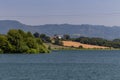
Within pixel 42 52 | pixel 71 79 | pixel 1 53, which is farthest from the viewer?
pixel 42 52

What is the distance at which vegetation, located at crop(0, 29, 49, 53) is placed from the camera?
567ft

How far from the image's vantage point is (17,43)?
573ft

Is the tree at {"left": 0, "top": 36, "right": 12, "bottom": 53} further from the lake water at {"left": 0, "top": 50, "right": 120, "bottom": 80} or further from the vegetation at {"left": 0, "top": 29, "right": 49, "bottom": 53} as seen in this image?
the lake water at {"left": 0, "top": 50, "right": 120, "bottom": 80}

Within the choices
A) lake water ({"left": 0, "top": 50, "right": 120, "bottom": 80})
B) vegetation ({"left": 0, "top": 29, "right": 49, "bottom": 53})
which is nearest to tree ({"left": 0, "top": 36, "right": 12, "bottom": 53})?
vegetation ({"left": 0, "top": 29, "right": 49, "bottom": 53})

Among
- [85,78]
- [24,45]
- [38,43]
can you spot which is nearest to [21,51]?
[24,45]

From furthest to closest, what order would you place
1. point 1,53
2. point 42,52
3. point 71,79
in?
1. point 42,52
2. point 1,53
3. point 71,79

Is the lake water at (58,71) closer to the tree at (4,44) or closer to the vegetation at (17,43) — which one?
the tree at (4,44)

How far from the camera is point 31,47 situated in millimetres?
181875

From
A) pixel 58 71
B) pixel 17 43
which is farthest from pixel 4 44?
pixel 58 71

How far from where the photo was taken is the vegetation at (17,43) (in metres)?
173

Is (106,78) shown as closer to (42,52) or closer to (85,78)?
(85,78)

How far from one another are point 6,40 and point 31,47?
13.2m

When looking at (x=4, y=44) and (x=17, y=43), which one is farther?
(x=17, y=43)

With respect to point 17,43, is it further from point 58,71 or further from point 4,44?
point 58,71
